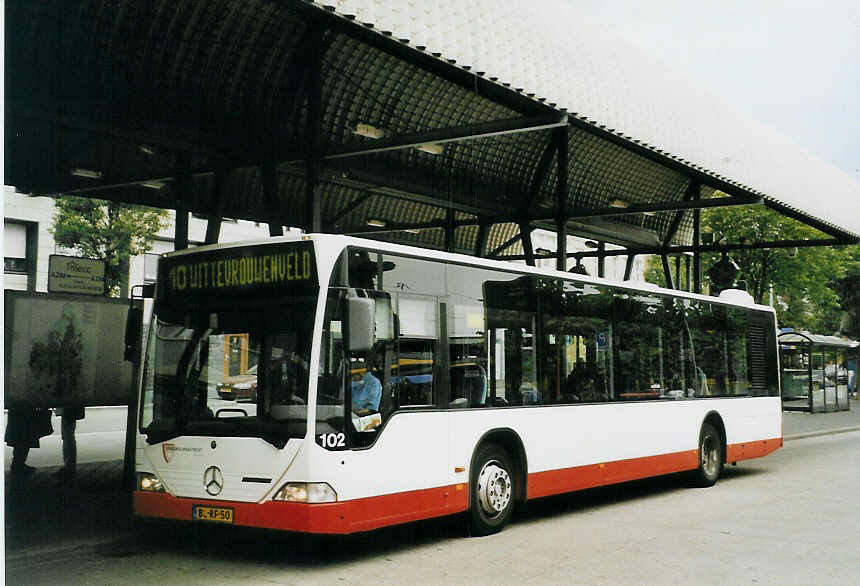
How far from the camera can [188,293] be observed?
353 inches

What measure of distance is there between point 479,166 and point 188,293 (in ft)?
36.7

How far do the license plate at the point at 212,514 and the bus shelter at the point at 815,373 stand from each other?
30.4 metres

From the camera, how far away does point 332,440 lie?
8.08m

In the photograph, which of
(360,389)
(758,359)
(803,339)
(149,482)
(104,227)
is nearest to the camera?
(360,389)

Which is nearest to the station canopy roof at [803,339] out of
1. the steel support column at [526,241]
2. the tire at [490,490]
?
the steel support column at [526,241]

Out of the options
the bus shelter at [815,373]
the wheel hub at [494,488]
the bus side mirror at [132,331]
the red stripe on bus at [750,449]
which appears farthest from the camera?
the bus shelter at [815,373]

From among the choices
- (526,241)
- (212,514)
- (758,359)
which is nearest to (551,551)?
(212,514)

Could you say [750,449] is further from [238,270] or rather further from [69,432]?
[69,432]

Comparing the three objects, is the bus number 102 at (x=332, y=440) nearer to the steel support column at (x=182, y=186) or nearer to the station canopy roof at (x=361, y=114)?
the station canopy roof at (x=361, y=114)

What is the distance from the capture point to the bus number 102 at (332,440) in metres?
8.02

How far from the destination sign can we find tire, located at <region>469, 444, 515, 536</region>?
2789 millimetres

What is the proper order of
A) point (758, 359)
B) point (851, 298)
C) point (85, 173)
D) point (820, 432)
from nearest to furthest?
point (85, 173) < point (758, 359) < point (820, 432) < point (851, 298)

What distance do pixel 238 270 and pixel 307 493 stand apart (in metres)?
2.08

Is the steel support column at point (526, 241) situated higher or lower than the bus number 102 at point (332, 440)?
higher
